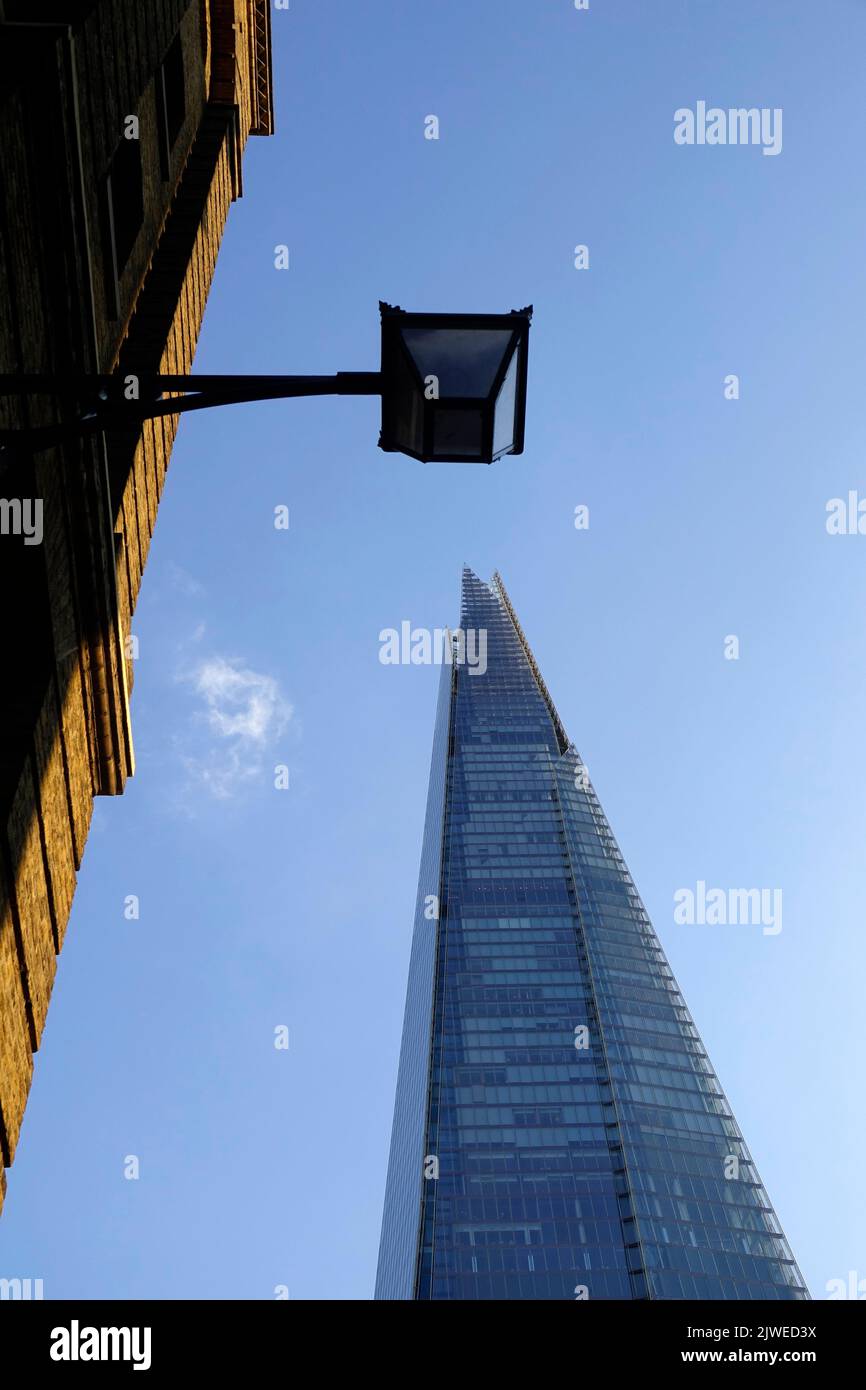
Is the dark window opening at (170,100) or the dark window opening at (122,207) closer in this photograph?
the dark window opening at (122,207)

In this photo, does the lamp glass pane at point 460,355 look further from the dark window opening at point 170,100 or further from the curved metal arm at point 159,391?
the dark window opening at point 170,100

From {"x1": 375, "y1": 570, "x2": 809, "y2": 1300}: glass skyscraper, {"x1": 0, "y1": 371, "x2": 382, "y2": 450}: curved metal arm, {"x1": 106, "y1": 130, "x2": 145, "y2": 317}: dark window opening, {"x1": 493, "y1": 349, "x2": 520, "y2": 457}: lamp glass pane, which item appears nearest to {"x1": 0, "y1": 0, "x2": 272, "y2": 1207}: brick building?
{"x1": 106, "y1": 130, "x2": 145, "y2": 317}: dark window opening

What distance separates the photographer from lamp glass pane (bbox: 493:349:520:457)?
4.66 metres

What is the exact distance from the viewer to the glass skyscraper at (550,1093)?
87.1 meters

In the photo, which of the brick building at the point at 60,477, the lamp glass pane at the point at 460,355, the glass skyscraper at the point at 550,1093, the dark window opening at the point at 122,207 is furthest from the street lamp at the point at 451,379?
the glass skyscraper at the point at 550,1093

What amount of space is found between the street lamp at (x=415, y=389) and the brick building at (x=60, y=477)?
43 centimetres

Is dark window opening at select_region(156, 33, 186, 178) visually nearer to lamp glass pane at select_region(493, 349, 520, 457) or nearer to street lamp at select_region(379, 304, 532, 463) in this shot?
street lamp at select_region(379, 304, 532, 463)

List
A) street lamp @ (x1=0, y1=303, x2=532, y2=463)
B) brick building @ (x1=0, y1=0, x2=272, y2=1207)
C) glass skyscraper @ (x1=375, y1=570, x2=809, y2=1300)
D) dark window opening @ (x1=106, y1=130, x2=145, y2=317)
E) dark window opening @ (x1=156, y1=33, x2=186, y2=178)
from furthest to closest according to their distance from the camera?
glass skyscraper @ (x1=375, y1=570, x2=809, y2=1300) → dark window opening @ (x1=156, y1=33, x2=186, y2=178) → dark window opening @ (x1=106, y1=130, x2=145, y2=317) → brick building @ (x1=0, y1=0, x2=272, y2=1207) → street lamp @ (x1=0, y1=303, x2=532, y2=463)

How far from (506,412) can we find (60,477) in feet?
14.5

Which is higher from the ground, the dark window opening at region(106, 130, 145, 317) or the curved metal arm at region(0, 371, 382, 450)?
the dark window opening at region(106, 130, 145, 317)

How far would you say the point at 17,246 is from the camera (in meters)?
6.79

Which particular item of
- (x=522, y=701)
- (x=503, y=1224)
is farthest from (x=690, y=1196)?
(x=522, y=701)

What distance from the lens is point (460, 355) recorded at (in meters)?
4.67
